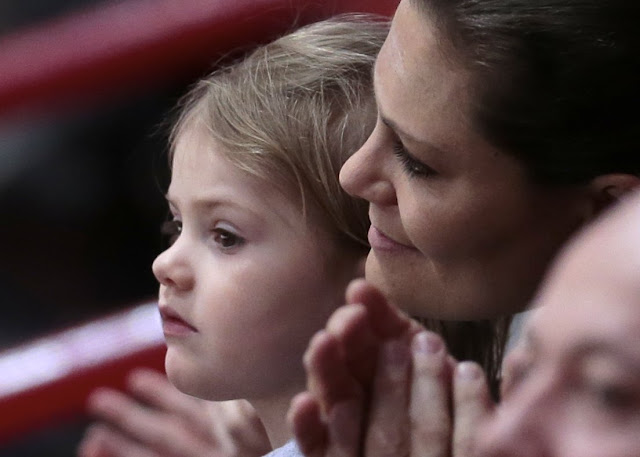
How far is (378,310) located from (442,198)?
4.8 inches

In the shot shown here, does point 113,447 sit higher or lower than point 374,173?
lower

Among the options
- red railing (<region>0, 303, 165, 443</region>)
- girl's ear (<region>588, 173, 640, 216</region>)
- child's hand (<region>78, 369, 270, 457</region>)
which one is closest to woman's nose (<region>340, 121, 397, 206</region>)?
girl's ear (<region>588, 173, 640, 216</region>)

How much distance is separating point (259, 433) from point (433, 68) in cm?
30

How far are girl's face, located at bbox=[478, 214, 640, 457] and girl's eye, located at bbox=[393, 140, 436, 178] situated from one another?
0.23 metres

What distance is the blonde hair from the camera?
729 millimetres

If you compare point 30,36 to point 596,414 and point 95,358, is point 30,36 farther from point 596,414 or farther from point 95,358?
point 596,414

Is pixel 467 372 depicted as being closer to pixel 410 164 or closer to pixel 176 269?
pixel 410 164

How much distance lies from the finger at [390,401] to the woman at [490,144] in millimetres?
115

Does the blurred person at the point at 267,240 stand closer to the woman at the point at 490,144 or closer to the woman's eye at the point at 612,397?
the woman at the point at 490,144

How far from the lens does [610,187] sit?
1.93 feet

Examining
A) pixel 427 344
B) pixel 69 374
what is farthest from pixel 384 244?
pixel 69 374

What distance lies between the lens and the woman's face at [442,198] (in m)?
0.60

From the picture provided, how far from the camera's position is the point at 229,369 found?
2.37 ft

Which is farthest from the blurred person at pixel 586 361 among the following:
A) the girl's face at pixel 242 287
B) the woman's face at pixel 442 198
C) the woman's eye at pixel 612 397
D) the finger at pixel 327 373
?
the girl's face at pixel 242 287
